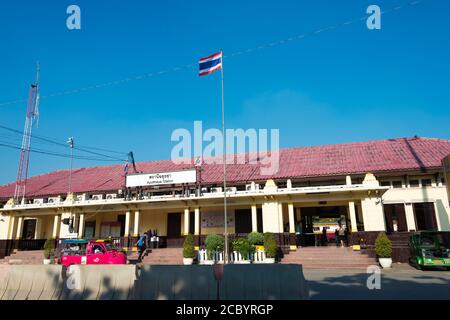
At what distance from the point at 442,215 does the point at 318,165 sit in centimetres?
813

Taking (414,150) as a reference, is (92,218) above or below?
below

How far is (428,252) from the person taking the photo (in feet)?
50.3

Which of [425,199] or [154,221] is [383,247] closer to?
[425,199]

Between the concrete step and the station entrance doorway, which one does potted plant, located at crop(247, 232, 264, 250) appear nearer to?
the concrete step

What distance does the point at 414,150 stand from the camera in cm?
2262

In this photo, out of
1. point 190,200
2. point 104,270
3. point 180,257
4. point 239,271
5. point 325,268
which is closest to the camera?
point 239,271

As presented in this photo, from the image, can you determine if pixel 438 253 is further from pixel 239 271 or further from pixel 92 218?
pixel 92 218

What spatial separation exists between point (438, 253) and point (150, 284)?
563 inches

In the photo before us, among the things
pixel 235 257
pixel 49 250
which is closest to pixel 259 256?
pixel 235 257

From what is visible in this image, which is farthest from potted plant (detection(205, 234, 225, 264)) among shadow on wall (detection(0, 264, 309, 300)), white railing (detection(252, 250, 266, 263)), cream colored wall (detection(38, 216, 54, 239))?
cream colored wall (detection(38, 216, 54, 239))

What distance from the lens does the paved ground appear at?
352 inches

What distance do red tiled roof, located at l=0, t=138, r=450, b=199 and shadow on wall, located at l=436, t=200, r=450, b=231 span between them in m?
2.45

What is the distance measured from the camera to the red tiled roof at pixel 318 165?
21.2 meters
